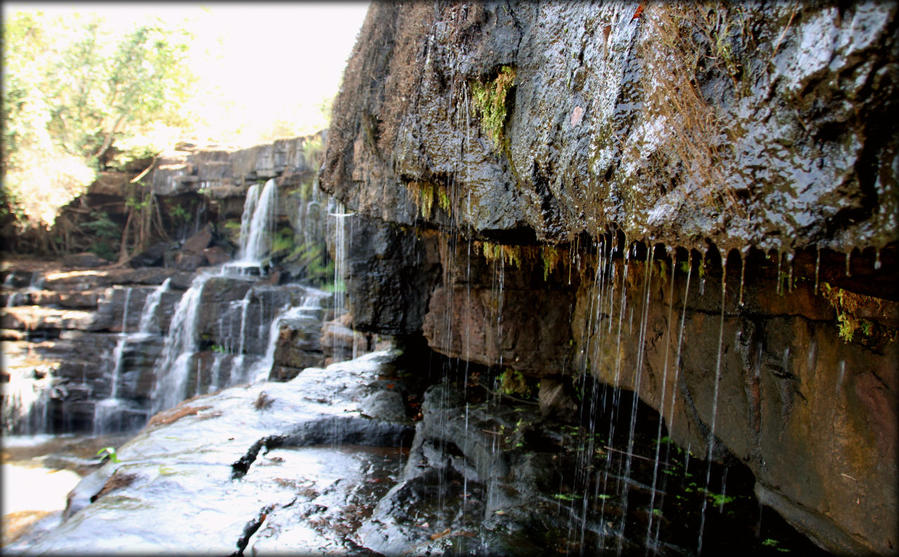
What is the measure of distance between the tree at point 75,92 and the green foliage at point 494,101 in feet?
58.6

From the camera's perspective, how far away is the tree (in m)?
16.2

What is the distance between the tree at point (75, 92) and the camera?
1617cm

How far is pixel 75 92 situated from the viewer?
19.7 metres

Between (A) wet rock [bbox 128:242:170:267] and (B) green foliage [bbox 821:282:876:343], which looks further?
(A) wet rock [bbox 128:242:170:267]

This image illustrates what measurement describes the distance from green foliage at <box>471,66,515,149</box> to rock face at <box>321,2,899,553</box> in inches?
0.7

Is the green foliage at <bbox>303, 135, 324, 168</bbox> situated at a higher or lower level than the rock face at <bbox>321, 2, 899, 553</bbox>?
higher

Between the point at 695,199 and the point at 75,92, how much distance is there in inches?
949

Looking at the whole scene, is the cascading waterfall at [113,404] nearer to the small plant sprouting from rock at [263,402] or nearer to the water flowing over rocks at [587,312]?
the water flowing over rocks at [587,312]

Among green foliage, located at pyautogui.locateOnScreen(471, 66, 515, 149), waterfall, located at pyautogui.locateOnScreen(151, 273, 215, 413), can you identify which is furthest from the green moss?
waterfall, located at pyautogui.locateOnScreen(151, 273, 215, 413)

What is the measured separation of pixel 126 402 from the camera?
14.6 metres

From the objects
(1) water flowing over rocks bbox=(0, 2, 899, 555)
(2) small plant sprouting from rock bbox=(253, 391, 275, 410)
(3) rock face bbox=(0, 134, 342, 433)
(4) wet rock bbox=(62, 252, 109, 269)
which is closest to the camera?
(1) water flowing over rocks bbox=(0, 2, 899, 555)

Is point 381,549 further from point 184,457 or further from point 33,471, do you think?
point 33,471

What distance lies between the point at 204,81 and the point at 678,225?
2661 centimetres

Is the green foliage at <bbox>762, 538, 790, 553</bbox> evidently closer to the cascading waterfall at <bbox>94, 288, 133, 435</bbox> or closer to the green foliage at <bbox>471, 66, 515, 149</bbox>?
the green foliage at <bbox>471, 66, 515, 149</bbox>
